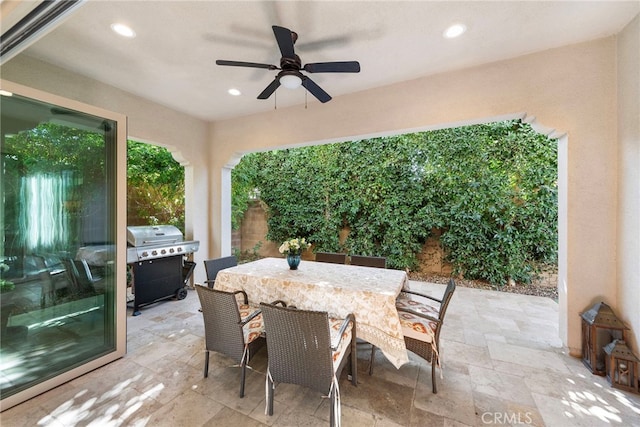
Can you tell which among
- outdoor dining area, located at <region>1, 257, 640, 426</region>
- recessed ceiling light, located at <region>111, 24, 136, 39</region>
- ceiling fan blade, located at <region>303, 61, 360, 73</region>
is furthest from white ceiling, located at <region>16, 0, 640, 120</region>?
outdoor dining area, located at <region>1, 257, 640, 426</region>

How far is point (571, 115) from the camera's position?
242cm

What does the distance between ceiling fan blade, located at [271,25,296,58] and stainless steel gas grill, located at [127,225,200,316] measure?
9.70 feet

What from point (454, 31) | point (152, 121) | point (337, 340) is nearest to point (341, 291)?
point (337, 340)

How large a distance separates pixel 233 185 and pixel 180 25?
3.93 metres

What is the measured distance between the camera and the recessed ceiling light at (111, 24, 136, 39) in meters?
2.19

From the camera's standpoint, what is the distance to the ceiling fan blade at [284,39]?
177 cm

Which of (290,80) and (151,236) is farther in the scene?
(151,236)

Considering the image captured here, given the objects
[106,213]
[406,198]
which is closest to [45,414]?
[106,213]

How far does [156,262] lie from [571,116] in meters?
5.27

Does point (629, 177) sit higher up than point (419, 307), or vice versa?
point (629, 177)

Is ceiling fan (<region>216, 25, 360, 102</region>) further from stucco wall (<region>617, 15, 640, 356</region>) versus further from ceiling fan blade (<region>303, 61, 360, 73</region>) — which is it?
stucco wall (<region>617, 15, 640, 356</region>)

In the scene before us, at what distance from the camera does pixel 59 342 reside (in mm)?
2172

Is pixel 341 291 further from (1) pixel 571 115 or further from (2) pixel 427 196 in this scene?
(2) pixel 427 196

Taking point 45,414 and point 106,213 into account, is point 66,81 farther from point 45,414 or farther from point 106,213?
point 45,414
